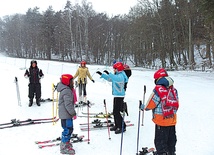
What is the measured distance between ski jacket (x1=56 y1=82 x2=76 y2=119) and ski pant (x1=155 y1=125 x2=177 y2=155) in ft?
6.15

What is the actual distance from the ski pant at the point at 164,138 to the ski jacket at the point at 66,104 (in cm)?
188

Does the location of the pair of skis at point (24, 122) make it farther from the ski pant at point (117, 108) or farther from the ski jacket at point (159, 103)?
the ski jacket at point (159, 103)

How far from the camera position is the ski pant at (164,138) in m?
4.68

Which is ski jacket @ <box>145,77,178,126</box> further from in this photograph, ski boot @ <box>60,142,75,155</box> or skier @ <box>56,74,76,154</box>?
ski boot @ <box>60,142,75,155</box>

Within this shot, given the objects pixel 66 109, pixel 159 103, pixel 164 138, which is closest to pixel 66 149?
pixel 66 109

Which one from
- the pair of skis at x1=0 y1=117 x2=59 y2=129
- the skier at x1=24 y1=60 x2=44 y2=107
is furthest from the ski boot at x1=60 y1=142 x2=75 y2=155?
the skier at x1=24 y1=60 x2=44 y2=107

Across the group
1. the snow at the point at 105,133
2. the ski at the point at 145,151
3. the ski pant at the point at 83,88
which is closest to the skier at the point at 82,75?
the ski pant at the point at 83,88

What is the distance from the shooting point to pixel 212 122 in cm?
788

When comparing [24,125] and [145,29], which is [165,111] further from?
[145,29]

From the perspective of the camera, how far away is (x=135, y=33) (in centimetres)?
4309

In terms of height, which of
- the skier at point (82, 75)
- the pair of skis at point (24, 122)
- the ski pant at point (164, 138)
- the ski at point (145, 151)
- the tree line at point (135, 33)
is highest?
the tree line at point (135, 33)

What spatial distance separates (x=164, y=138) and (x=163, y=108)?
64 centimetres

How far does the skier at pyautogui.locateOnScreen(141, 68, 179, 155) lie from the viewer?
4535mm

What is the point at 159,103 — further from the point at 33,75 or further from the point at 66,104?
the point at 33,75
